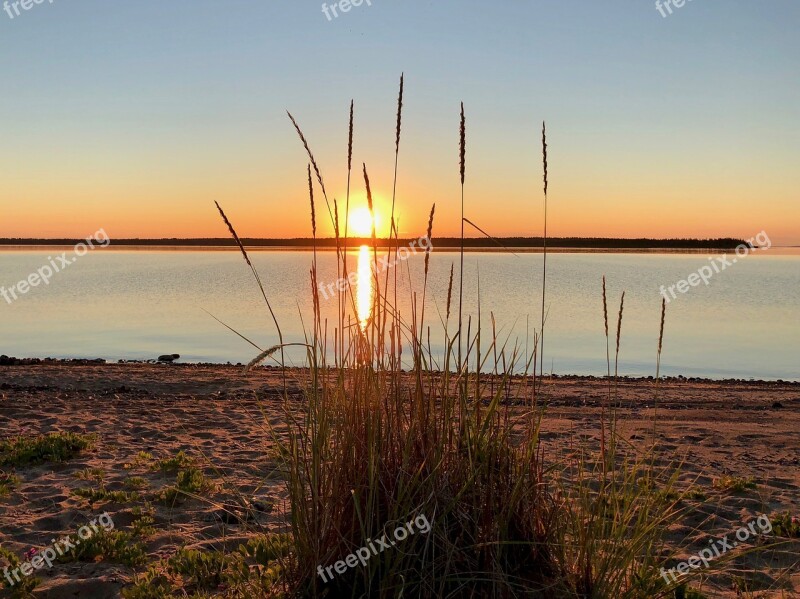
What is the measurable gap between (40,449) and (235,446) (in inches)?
72.4

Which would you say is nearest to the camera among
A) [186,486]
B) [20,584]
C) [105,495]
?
[20,584]

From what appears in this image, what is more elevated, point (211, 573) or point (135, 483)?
point (135, 483)

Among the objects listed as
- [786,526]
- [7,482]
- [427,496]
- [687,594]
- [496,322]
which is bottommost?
[687,594]

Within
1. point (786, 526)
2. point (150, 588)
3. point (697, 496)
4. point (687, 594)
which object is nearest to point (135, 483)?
point (150, 588)

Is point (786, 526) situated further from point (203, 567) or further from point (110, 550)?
point (110, 550)

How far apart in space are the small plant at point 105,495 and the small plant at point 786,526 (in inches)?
185

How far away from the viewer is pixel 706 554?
4.61 metres

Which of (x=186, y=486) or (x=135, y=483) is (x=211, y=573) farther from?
(x=135, y=483)

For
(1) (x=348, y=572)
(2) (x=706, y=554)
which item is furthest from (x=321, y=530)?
(2) (x=706, y=554)

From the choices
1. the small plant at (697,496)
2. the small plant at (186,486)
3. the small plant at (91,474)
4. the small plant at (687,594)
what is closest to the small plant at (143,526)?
the small plant at (186,486)

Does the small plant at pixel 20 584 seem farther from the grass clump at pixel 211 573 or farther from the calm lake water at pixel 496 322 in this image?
the calm lake water at pixel 496 322

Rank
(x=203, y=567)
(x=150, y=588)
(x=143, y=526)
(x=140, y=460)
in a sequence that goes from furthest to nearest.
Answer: (x=140, y=460)
(x=143, y=526)
(x=203, y=567)
(x=150, y=588)

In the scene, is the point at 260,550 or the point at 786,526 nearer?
the point at 260,550

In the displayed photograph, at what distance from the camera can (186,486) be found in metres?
5.72
